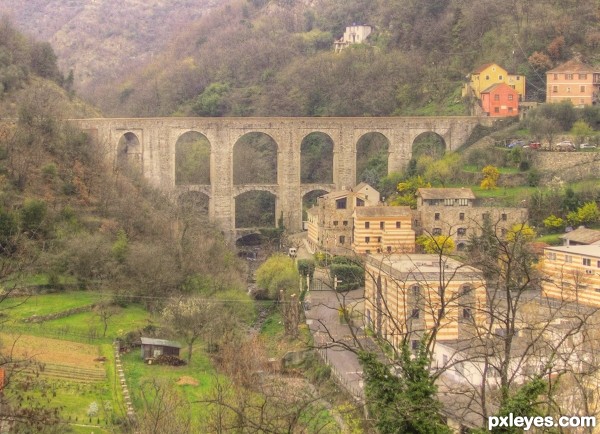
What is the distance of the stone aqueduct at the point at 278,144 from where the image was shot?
53469 mm

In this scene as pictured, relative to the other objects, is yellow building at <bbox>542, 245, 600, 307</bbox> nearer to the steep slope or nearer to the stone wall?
the stone wall

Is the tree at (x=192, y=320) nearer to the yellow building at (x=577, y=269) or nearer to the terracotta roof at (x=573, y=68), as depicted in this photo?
the yellow building at (x=577, y=269)

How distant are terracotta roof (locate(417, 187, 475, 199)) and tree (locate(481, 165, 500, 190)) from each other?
238 cm

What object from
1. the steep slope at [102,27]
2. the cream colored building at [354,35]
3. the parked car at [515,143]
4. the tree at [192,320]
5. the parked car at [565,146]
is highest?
the steep slope at [102,27]

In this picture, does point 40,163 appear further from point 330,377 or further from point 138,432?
point 138,432

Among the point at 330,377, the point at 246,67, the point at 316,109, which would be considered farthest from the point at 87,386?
the point at 246,67

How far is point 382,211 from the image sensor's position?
40375 millimetres

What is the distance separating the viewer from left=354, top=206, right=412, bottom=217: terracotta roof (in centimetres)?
4016

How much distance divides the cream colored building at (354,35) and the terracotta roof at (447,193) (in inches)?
1504

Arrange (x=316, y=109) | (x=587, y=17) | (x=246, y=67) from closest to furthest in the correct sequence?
(x=587, y=17) → (x=316, y=109) → (x=246, y=67)

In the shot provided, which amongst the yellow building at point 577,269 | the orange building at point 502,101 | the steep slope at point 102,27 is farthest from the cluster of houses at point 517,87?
the steep slope at point 102,27

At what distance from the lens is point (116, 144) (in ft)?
175

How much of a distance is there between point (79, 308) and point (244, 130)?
88.9ft

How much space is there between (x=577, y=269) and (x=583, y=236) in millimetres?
4207
